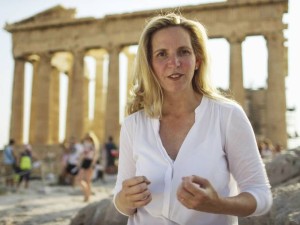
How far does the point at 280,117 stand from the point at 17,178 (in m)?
15.4

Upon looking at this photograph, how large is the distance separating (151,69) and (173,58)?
175 mm

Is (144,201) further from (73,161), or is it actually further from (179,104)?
(73,161)

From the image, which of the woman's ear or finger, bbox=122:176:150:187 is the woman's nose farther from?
finger, bbox=122:176:150:187

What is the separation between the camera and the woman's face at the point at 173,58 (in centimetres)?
231

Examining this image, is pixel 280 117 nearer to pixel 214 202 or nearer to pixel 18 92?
pixel 18 92

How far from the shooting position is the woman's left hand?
1.80 metres

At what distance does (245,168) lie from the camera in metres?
2.16

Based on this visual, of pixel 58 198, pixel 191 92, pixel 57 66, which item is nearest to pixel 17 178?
pixel 58 198

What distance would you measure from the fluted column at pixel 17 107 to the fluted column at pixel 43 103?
0.97 meters

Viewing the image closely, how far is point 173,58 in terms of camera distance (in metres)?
2.29

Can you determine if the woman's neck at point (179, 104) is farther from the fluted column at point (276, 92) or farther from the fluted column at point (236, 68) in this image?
the fluted column at point (236, 68)

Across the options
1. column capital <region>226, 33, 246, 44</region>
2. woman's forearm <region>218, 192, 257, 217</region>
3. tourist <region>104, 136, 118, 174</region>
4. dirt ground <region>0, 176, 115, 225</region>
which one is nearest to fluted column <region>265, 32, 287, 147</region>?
column capital <region>226, 33, 246, 44</region>

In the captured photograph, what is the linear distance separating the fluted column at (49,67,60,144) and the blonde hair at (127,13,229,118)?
29803 millimetres

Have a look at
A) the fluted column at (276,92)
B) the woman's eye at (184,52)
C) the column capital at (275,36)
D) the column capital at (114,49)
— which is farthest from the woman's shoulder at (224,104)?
the column capital at (114,49)
